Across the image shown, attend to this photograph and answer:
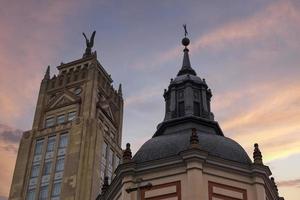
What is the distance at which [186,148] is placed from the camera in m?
34.6

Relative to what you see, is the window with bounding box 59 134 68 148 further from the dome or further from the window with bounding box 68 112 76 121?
the dome

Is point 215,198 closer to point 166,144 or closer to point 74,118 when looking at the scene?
point 166,144

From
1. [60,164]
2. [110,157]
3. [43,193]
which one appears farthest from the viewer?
[110,157]

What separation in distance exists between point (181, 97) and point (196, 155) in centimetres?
1087

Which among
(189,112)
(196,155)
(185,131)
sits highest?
(189,112)

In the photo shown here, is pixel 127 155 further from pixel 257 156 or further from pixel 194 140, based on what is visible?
pixel 257 156

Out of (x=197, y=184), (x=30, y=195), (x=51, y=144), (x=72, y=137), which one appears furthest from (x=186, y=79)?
(x=51, y=144)

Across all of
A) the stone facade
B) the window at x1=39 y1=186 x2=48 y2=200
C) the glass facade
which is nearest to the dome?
the stone facade

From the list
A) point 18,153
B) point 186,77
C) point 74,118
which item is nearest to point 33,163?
point 18,153

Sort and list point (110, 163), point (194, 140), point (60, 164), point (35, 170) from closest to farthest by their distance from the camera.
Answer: point (194, 140), point (60, 164), point (35, 170), point (110, 163)

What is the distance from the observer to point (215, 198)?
109 ft

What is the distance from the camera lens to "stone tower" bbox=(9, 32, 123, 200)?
275ft

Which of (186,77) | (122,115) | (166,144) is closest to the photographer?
(166,144)

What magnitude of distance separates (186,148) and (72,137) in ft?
186
